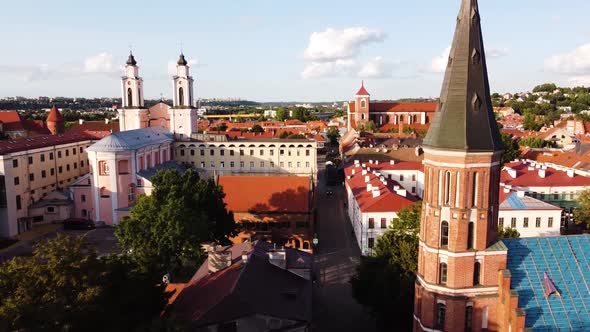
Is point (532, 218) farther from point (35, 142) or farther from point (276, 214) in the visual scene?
point (35, 142)

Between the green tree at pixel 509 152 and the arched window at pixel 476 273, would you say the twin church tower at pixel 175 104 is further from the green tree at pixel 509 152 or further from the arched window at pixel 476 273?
the arched window at pixel 476 273

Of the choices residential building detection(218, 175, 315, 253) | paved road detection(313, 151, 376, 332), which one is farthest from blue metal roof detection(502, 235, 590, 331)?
residential building detection(218, 175, 315, 253)

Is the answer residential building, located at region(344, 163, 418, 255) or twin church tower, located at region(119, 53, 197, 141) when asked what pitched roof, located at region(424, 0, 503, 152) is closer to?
residential building, located at region(344, 163, 418, 255)

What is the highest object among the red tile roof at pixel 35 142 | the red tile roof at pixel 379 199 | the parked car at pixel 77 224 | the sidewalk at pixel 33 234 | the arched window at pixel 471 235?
the red tile roof at pixel 35 142

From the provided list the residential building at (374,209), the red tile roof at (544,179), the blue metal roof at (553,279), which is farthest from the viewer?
the red tile roof at (544,179)

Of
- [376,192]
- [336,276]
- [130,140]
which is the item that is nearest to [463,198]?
[336,276]

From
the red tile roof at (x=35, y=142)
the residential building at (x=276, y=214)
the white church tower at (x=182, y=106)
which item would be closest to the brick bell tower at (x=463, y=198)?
the residential building at (x=276, y=214)

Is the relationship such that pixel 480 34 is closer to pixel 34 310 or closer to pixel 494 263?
pixel 494 263
